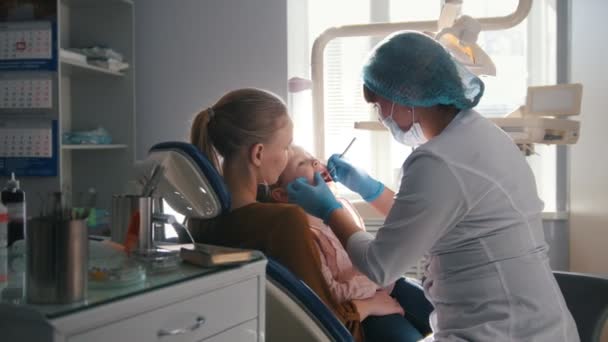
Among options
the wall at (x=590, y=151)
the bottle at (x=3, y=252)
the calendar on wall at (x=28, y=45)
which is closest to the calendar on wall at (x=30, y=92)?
the calendar on wall at (x=28, y=45)

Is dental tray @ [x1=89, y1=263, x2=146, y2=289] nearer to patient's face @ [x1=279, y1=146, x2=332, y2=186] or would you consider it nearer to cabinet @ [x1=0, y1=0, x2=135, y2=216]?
patient's face @ [x1=279, y1=146, x2=332, y2=186]

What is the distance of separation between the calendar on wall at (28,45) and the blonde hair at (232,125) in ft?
4.58

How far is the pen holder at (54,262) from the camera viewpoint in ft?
2.79

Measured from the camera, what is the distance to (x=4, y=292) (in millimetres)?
931

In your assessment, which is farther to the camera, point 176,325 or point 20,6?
point 20,6

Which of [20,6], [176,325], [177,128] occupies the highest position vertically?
[20,6]

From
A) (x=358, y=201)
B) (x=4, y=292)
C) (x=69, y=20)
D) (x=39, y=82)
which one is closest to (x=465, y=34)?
(x=358, y=201)

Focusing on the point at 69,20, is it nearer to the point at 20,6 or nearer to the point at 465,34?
the point at 20,6

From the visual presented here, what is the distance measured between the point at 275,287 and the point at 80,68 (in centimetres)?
205

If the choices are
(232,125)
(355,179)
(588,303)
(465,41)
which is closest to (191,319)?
(232,125)

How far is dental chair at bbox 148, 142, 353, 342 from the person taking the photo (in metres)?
1.26

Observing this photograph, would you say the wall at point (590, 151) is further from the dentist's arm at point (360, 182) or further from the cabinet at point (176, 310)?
the cabinet at point (176, 310)

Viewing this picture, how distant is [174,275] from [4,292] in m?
0.27

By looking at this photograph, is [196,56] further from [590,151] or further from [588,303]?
[588,303]
